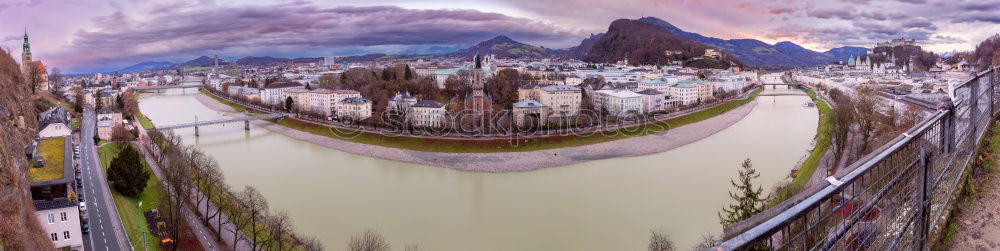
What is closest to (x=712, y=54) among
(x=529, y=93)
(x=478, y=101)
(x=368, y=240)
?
(x=529, y=93)

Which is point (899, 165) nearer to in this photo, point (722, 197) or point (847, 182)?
point (847, 182)

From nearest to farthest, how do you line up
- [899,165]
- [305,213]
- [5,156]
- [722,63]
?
[899,165]
[5,156]
[305,213]
[722,63]

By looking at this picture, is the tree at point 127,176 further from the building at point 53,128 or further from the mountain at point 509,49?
the mountain at point 509,49

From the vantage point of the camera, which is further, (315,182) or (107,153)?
(107,153)

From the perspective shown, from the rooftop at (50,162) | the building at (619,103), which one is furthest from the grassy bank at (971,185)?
the building at (619,103)

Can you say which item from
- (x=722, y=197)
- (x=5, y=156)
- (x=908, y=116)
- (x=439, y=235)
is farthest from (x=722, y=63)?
(x=5, y=156)

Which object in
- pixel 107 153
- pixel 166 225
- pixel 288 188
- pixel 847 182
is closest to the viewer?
pixel 847 182
